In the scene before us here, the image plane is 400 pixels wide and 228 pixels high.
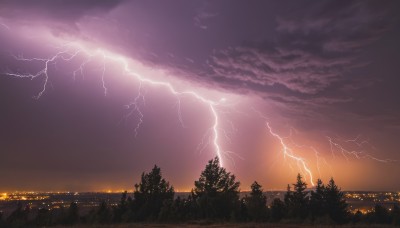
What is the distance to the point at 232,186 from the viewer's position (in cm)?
3200

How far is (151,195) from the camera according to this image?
1180 inches

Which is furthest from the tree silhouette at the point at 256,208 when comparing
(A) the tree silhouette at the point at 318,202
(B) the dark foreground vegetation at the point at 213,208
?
(A) the tree silhouette at the point at 318,202

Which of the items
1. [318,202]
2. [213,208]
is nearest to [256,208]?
[213,208]

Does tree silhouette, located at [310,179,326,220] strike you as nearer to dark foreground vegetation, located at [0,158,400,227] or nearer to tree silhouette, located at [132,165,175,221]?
dark foreground vegetation, located at [0,158,400,227]

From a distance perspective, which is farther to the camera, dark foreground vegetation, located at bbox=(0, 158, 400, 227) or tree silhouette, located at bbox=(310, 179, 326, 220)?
tree silhouette, located at bbox=(310, 179, 326, 220)

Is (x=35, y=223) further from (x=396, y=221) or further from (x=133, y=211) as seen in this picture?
(x=396, y=221)

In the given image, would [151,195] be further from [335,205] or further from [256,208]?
[335,205]

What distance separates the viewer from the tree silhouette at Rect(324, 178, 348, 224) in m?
29.0

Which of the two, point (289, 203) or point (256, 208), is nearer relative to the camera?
point (256, 208)

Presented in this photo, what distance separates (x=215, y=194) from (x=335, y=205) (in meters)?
11.3

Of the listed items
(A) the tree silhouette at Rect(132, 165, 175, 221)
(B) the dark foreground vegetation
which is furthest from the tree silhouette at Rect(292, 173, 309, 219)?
(A) the tree silhouette at Rect(132, 165, 175, 221)

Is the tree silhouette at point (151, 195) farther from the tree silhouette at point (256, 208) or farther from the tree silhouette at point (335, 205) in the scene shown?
the tree silhouette at point (335, 205)

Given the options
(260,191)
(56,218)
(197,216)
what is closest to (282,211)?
(260,191)

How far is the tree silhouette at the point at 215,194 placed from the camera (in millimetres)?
27547
